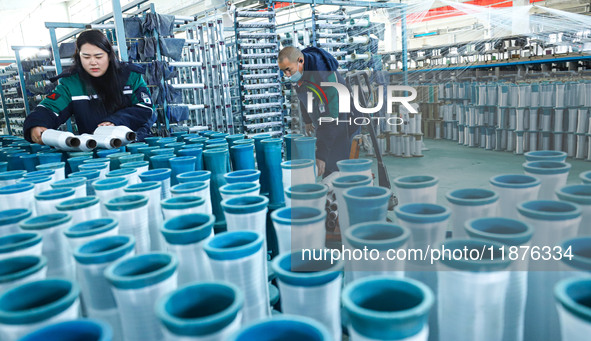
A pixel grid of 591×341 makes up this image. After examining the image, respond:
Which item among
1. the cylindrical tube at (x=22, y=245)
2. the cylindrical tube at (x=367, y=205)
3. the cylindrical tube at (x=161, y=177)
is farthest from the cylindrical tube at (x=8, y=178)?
the cylindrical tube at (x=367, y=205)

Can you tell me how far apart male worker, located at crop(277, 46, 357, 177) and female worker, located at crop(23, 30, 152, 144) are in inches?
61.8

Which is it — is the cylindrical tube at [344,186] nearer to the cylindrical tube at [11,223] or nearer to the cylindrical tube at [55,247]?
the cylindrical tube at [55,247]

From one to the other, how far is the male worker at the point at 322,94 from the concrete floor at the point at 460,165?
1674 millimetres

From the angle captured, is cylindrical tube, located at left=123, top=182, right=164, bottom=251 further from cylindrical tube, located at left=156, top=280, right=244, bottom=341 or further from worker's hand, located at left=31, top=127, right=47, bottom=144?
worker's hand, located at left=31, top=127, right=47, bottom=144

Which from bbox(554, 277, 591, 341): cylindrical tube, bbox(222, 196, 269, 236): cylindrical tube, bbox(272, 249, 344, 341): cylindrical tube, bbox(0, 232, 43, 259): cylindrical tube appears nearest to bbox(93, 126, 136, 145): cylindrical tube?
bbox(0, 232, 43, 259): cylindrical tube

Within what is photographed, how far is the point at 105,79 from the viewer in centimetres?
255

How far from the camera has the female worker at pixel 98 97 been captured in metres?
2.45

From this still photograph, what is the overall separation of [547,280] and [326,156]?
3397mm

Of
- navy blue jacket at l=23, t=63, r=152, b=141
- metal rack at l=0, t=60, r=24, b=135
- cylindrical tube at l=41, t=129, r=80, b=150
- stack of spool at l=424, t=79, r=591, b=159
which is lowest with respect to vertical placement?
stack of spool at l=424, t=79, r=591, b=159

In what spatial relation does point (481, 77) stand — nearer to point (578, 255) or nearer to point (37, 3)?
point (578, 255)

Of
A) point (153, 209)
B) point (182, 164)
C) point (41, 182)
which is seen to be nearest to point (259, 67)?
point (182, 164)

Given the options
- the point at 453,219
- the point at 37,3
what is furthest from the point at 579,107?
the point at 37,3

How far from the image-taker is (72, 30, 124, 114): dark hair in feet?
7.86

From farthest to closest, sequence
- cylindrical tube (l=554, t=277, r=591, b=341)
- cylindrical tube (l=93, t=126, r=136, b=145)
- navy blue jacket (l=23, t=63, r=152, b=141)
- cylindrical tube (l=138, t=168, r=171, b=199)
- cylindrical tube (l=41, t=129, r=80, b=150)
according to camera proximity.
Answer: navy blue jacket (l=23, t=63, r=152, b=141) → cylindrical tube (l=93, t=126, r=136, b=145) → cylindrical tube (l=41, t=129, r=80, b=150) → cylindrical tube (l=138, t=168, r=171, b=199) → cylindrical tube (l=554, t=277, r=591, b=341)
